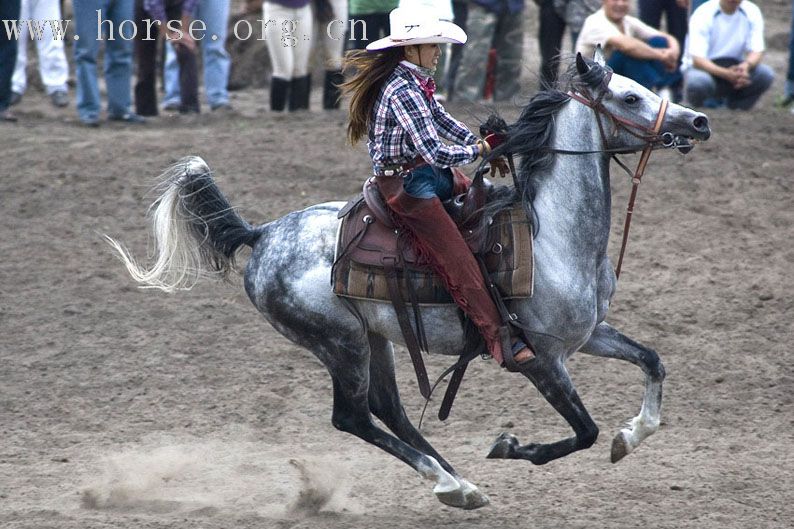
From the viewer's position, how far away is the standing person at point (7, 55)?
11117mm

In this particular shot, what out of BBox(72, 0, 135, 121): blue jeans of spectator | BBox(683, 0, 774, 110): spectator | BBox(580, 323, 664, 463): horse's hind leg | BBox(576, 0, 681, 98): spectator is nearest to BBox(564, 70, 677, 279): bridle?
BBox(580, 323, 664, 463): horse's hind leg

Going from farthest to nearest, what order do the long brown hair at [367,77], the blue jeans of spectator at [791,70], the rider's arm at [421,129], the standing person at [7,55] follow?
1. the blue jeans of spectator at [791,70]
2. the standing person at [7,55]
3. the long brown hair at [367,77]
4. the rider's arm at [421,129]

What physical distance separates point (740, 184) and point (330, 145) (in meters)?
3.48

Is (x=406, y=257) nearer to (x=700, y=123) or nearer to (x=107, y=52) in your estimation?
(x=700, y=123)

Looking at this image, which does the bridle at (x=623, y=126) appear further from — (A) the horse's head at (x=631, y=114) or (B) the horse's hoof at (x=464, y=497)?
(B) the horse's hoof at (x=464, y=497)

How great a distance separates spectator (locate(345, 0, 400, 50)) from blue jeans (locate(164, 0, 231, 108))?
134 centimetres

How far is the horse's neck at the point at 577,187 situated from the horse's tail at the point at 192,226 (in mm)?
1498

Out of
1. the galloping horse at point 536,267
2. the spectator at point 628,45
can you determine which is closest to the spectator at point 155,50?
the spectator at point 628,45

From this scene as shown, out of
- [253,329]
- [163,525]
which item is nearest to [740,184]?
[253,329]

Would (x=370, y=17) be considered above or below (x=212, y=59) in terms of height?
above

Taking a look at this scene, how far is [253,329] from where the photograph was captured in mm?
8086

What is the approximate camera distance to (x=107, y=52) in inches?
444

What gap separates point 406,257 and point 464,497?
3.75 ft

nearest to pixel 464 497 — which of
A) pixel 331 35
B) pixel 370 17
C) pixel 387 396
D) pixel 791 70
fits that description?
pixel 387 396
